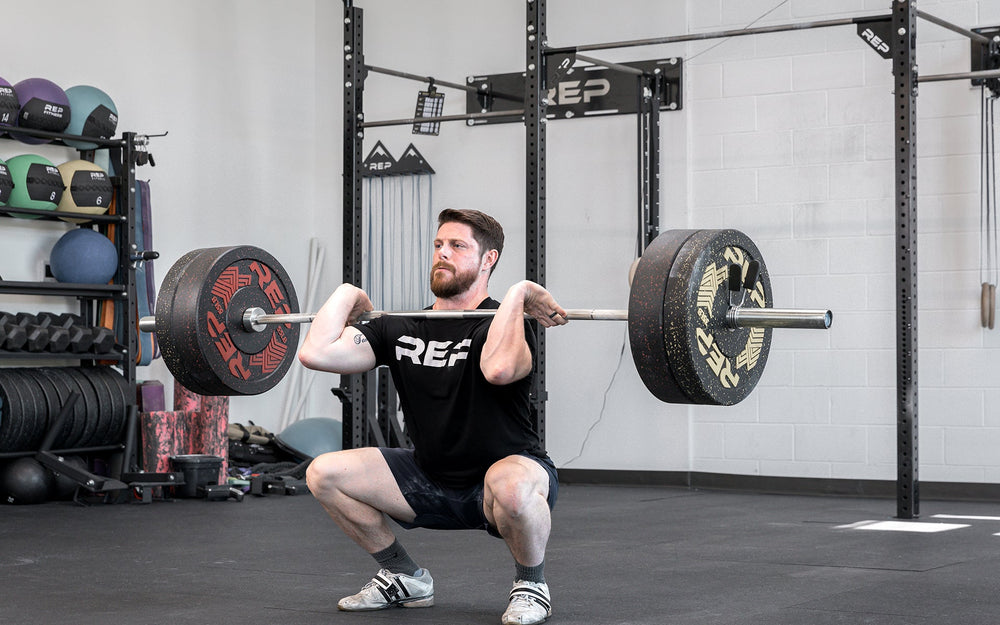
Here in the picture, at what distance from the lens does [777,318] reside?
270 centimetres

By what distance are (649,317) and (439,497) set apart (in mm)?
661

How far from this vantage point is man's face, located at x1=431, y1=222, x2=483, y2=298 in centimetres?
290

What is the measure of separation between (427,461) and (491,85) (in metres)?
4.53

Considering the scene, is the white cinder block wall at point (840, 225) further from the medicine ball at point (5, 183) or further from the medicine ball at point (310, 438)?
the medicine ball at point (5, 183)

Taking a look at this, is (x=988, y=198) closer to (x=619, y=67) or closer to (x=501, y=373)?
(x=619, y=67)

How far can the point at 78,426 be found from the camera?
5.75 meters

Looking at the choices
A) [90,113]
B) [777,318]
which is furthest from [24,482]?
[777,318]

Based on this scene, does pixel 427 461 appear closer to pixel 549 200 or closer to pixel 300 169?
pixel 549 200

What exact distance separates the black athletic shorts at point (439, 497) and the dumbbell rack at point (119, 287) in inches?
134

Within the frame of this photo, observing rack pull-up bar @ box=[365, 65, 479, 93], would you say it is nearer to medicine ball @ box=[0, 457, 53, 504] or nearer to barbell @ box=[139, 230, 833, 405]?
medicine ball @ box=[0, 457, 53, 504]

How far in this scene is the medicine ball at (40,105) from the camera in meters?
5.66

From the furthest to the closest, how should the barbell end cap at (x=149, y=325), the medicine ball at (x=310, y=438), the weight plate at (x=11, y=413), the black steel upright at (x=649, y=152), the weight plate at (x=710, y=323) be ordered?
the medicine ball at (x=310, y=438) → the black steel upright at (x=649, y=152) → the weight plate at (x=11, y=413) → the barbell end cap at (x=149, y=325) → the weight plate at (x=710, y=323)

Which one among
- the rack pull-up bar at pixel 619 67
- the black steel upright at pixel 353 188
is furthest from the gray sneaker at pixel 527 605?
the rack pull-up bar at pixel 619 67

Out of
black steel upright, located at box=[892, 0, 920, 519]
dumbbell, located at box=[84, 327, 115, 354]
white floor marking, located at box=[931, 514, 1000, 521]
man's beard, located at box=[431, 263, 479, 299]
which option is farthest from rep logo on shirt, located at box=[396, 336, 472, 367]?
dumbbell, located at box=[84, 327, 115, 354]
